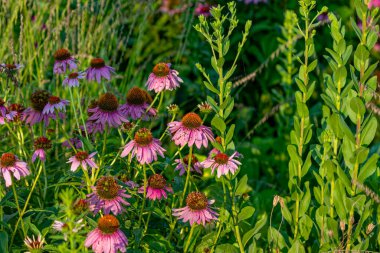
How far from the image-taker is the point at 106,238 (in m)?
1.54

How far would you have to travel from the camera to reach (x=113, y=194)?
1.68 metres

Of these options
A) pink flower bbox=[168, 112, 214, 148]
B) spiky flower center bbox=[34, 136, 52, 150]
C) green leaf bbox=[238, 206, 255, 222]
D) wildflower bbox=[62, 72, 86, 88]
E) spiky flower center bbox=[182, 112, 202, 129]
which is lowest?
green leaf bbox=[238, 206, 255, 222]

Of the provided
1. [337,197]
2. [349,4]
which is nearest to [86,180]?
[337,197]

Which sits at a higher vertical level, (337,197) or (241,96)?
(337,197)

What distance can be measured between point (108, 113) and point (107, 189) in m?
0.37

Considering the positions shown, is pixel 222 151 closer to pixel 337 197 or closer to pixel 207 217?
pixel 207 217

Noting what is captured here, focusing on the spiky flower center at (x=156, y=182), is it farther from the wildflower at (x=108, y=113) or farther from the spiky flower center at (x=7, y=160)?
the spiky flower center at (x=7, y=160)

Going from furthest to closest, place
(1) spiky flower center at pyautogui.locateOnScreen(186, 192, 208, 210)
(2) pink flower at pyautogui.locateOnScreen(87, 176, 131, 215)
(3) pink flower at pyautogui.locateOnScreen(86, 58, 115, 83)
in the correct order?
(3) pink flower at pyautogui.locateOnScreen(86, 58, 115, 83)
(1) spiky flower center at pyautogui.locateOnScreen(186, 192, 208, 210)
(2) pink flower at pyautogui.locateOnScreen(87, 176, 131, 215)

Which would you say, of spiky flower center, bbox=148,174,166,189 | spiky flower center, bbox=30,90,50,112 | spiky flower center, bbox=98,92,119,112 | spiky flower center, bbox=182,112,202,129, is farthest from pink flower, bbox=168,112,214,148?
spiky flower center, bbox=30,90,50,112

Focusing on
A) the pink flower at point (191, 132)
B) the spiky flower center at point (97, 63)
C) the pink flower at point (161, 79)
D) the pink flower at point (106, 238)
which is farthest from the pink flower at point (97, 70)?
the pink flower at point (106, 238)

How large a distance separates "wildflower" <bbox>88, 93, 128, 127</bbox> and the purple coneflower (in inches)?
7.4

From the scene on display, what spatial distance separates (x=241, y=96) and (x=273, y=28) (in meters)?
0.44

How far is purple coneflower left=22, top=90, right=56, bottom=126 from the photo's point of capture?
2.05m

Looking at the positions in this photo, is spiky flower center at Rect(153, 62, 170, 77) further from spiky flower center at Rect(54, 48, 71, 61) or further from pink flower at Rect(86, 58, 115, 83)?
spiky flower center at Rect(54, 48, 71, 61)
